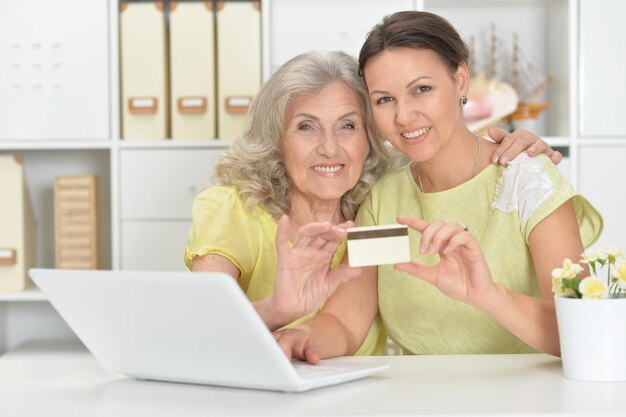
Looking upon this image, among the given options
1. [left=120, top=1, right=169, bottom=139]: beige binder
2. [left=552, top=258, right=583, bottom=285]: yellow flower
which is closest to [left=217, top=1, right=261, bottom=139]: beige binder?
[left=120, top=1, right=169, bottom=139]: beige binder

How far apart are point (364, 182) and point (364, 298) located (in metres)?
0.27

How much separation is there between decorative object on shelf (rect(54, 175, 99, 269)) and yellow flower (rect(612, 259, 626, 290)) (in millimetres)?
1832

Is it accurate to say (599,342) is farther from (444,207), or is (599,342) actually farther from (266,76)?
(266,76)

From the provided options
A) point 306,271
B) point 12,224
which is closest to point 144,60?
point 12,224

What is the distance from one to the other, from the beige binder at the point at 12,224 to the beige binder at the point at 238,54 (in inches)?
24.7

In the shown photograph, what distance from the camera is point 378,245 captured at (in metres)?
1.15

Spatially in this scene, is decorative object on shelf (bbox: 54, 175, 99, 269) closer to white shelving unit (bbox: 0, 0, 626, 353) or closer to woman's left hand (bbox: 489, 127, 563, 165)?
white shelving unit (bbox: 0, 0, 626, 353)

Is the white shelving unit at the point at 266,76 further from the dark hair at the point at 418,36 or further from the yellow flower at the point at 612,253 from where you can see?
the yellow flower at the point at 612,253

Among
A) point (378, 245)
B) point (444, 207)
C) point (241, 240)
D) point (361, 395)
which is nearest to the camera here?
point (361, 395)

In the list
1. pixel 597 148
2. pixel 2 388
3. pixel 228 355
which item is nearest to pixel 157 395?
pixel 228 355

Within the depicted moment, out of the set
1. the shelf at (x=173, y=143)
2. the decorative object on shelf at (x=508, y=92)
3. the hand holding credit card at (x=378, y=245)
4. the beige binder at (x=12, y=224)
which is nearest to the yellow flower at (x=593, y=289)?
the hand holding credit card at (x=378, y=245)

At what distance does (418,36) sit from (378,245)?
0.58 meters

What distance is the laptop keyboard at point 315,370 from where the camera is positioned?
1.12 meters

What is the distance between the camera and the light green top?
1.55 metres
